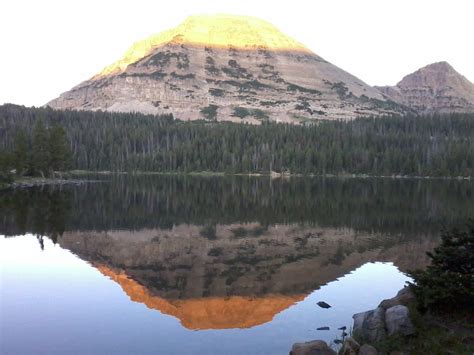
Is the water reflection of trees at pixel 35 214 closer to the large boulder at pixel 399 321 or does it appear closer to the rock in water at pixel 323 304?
the rock in water at pixel 323 304

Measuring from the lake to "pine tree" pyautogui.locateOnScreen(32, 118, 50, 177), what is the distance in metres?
46.7

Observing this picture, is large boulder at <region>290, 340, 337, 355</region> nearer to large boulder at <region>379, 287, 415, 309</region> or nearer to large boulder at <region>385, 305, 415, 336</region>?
large boulder at <region>385, 305, 415, 336</region>

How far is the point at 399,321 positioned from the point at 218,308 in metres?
12.3

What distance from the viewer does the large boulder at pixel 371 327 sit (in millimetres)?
20688

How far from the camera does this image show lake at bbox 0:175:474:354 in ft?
81.4

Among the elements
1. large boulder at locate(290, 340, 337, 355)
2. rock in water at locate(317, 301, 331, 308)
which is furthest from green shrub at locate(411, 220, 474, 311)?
rock in water at locate(317, 301, 331, 308)

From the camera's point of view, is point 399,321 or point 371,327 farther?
point 371,327

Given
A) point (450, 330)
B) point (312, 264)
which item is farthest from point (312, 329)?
point (312, 264)

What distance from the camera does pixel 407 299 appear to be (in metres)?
23.3

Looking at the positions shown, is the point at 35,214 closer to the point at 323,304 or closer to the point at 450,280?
the point at 323,304

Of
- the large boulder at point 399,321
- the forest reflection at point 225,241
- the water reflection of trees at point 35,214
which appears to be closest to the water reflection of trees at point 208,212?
the water reflection of trees at point 35,214

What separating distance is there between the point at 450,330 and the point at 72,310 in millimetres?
19860

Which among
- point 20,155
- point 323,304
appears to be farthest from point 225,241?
point 20,155

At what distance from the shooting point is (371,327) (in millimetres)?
21375
